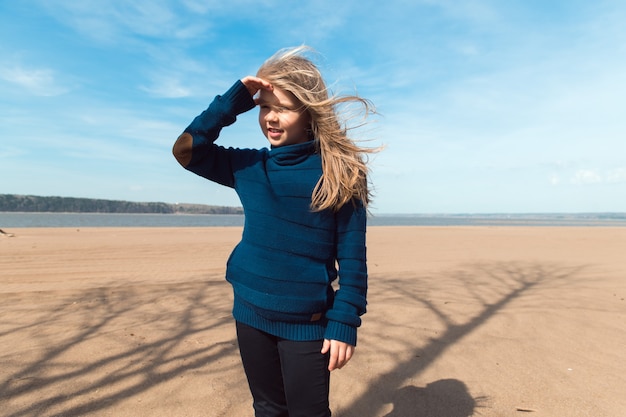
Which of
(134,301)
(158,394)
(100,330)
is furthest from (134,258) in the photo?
(158,394)

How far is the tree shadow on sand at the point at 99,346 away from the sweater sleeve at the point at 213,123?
190 cm

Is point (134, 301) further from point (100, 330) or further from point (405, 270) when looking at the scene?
point (405, 270)

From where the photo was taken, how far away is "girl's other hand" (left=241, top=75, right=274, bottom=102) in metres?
1.71

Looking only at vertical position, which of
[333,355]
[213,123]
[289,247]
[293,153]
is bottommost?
Answer: [333,355]

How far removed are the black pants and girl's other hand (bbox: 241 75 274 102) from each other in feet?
3.22

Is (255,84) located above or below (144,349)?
above

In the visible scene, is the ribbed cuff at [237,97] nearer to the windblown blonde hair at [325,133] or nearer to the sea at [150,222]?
the windblown blonde hair at [325,133]

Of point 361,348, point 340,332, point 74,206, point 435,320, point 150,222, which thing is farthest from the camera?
point 74,206

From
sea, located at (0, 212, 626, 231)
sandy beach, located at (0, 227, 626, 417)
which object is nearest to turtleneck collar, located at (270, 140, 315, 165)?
sandy beach, located at (0, 227, 626, 417)

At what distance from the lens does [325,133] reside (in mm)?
1736

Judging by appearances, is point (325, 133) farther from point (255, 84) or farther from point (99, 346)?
point (99, 346)

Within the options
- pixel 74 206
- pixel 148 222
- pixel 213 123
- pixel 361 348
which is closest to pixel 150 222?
pixel 148 222

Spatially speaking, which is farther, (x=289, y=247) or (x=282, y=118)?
(x=282, y=118)

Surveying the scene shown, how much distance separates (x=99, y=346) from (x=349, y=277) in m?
2.95
